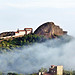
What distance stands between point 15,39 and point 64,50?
9.97 meters

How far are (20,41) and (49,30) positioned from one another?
6717mm

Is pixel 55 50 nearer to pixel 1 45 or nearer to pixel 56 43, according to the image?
pixel 56 43

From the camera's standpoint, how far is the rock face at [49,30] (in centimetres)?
6419

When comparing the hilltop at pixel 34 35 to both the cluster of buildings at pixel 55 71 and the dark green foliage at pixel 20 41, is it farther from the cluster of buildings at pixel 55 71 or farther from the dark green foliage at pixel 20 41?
the cluster of buildings at pixel 55 71

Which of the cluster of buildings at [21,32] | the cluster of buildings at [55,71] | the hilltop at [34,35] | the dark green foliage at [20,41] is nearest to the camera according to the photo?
the cluster of buildings at [55,71]

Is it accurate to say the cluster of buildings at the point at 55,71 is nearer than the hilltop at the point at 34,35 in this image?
Yes

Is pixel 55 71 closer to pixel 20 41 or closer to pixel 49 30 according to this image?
pixel 20 41

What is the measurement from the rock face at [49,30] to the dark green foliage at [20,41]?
1.91 metres

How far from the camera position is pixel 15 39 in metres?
62.5

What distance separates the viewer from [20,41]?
199ft

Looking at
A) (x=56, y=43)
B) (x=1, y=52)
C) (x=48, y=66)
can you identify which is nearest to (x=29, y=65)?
(x=48, y=66)

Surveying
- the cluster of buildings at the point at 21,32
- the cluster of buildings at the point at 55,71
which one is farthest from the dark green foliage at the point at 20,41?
the cluster of buildings at the point at 55,71

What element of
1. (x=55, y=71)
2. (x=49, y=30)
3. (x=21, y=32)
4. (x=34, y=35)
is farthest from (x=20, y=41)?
(x=55, y=71)

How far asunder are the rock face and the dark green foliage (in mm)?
1906
